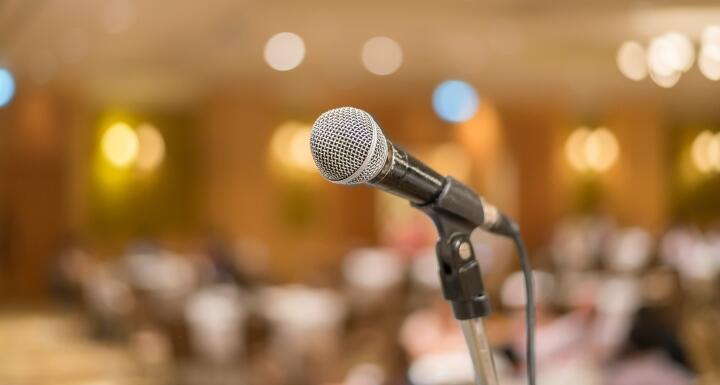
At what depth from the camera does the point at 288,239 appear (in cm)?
1124

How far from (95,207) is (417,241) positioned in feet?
16.5

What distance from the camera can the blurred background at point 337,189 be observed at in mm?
3646

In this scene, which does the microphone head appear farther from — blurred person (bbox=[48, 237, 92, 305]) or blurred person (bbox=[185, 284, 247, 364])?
blurred person (bbox=[48, 237, 92, 305])

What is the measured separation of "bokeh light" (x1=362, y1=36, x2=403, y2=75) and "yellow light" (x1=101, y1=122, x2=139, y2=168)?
14.4 ft

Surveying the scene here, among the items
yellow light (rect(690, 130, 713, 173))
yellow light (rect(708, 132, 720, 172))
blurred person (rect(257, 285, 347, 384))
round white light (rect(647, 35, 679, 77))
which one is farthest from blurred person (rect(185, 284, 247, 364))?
yellow light (rect(708, 132, 720, 172))

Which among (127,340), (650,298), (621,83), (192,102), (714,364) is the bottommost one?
(714,364)

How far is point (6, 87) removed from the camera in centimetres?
958

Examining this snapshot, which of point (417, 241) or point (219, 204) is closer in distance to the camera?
point (417, 241)

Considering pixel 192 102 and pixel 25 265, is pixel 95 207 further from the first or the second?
pixel 192 102

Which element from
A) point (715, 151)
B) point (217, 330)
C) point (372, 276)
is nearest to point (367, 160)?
point (715, 151)

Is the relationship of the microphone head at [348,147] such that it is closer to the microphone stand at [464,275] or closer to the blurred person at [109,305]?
the microphone stand at [464,275]

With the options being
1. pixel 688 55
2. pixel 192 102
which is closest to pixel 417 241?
pixel 192 102

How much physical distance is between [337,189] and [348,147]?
1061 cm

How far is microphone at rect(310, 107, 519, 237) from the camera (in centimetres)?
85
